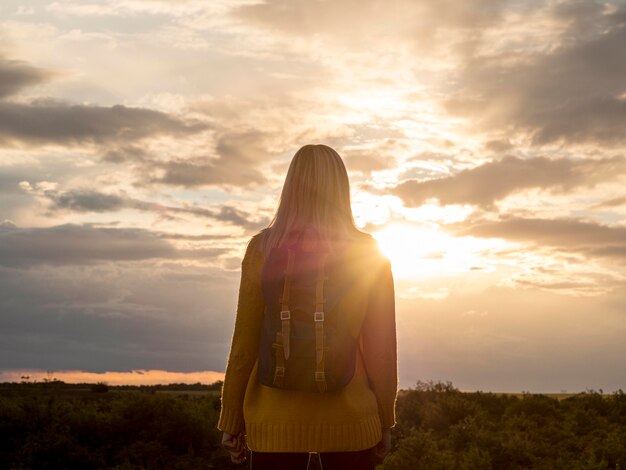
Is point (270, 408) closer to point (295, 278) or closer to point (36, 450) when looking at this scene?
point (295, 278)

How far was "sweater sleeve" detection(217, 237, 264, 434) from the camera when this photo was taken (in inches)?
192

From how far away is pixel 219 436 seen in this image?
1360cm

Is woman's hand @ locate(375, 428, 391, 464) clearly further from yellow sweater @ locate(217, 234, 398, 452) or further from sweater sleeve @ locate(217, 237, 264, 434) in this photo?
sweater sleeve @ locate(217, 237, 264, 434)

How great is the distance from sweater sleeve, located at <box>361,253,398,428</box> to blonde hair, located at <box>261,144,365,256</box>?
38cm

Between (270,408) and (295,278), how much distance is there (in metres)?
0.78

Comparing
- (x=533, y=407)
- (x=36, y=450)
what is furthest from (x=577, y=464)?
(x=36, y=450)

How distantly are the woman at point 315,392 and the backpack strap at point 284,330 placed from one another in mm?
134

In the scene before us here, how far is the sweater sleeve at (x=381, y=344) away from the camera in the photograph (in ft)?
15.9

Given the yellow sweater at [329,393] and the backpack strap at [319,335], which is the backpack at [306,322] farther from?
the yellow sweater at [329,393]

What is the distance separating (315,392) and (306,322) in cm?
42

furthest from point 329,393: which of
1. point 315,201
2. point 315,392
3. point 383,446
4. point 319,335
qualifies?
point 315,201

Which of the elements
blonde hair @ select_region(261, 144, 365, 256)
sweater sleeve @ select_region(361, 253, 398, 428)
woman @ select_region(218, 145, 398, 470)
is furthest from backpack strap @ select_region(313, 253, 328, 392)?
sweater sleeve @ select_region(361, 253, 398, 428)

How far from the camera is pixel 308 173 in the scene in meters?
4.70

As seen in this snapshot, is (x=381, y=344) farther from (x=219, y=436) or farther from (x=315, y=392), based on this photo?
(x=219, y=436)
